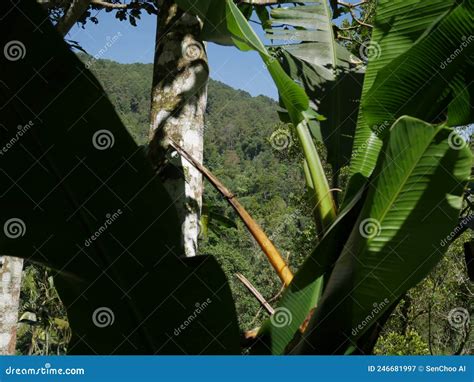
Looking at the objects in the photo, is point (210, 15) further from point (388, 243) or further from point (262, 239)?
point (388, 243)

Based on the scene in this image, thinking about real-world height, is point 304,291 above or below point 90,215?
below

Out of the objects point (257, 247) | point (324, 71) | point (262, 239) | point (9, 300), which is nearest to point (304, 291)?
point (262, 239)

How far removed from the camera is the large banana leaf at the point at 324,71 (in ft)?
5.76

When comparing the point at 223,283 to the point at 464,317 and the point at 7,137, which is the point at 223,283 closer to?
the point at 7,137

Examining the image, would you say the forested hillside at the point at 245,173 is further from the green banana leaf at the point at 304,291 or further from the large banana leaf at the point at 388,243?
the large banana leaf at the point at 388,243

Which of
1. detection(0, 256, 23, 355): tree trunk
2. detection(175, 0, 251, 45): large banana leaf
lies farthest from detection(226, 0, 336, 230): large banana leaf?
detection(0, 256, 23, 355): tree trunk

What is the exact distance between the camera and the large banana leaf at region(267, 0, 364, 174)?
1757 millimetres

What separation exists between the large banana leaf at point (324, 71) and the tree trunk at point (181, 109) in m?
0.50

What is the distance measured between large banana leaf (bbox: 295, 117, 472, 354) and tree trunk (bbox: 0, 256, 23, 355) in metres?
2.13

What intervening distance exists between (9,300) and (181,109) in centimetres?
177

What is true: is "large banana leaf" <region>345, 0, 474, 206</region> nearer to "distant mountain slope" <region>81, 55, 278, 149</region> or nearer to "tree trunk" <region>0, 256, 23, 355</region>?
"tree trunk" <region>0, 256, 23, 355</region>

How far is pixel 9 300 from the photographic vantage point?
8.70 ft

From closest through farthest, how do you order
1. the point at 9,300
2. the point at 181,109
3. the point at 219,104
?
1. the point at 181,109
2. the point at 9,300
3. the point at 219,104

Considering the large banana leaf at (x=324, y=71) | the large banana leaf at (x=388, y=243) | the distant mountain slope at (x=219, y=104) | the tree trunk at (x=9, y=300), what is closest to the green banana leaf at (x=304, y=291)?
the large banana leaf at (x=388, y=243)
